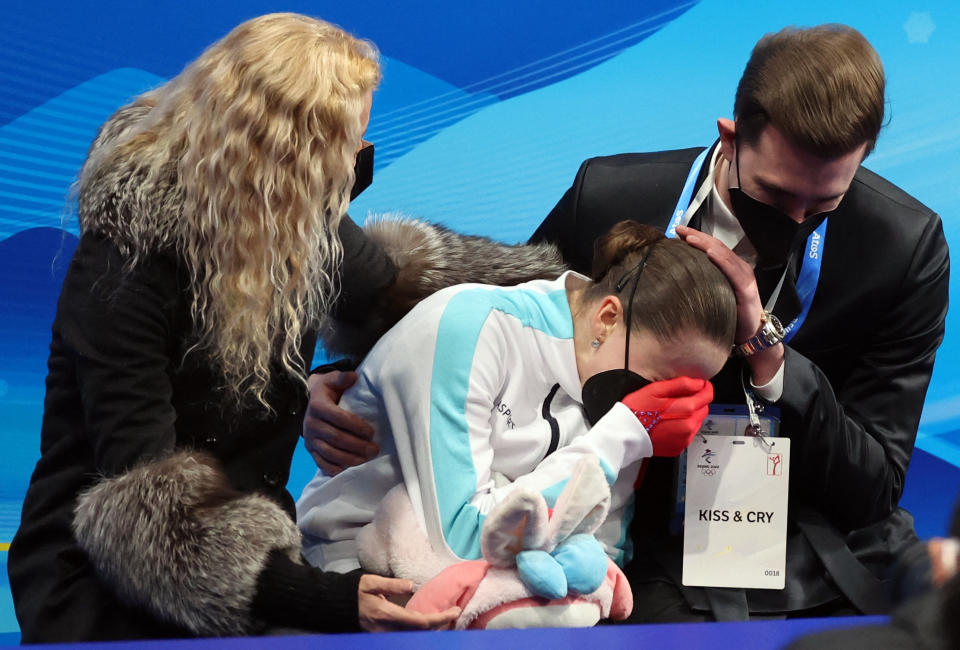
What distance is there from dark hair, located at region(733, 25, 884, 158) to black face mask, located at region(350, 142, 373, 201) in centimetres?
79

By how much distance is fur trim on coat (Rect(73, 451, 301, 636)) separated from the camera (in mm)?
1646

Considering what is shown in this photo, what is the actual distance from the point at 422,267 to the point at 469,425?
1.38ft

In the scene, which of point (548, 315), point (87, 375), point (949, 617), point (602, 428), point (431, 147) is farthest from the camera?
point (431, 147)

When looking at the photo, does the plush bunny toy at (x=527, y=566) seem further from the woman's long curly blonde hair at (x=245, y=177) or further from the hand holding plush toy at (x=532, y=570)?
the woman's long curly blonde hair at (x=245, y=177)

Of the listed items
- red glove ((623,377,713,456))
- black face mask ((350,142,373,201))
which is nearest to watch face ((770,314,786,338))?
red glove ((623,377,713,456))

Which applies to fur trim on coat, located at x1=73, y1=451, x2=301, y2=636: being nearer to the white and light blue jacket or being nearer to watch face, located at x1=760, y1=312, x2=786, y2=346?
the white and light blue jacket

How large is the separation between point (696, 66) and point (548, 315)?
140cm

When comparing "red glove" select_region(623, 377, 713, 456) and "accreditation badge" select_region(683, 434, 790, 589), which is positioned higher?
"red glove" select_region(623, 377, 713, 456)

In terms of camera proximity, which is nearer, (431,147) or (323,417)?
(323,417)

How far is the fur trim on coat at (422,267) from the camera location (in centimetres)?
211

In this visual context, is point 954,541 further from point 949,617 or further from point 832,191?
point 832,191

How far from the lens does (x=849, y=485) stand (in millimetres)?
2199

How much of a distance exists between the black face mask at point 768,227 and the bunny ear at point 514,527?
32.0 inches

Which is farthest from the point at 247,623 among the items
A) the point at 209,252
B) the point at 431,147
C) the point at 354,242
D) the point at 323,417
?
the point at 431,147
